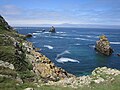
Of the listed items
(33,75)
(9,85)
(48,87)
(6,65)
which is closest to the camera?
(9,85)

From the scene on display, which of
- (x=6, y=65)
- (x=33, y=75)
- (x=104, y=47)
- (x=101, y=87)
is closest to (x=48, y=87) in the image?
(x=101, y=87)

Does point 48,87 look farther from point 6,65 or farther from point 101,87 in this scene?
point 6,65

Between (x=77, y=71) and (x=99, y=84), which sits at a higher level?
(x=99, y=84)

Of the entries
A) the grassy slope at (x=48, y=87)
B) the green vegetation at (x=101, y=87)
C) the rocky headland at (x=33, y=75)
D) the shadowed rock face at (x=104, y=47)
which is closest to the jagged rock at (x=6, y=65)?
the rocky headland at (x=33, y=75)

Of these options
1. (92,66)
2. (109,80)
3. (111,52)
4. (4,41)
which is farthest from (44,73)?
(111,52)

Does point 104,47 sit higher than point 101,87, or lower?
lower

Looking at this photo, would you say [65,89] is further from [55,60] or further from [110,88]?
[55,60]

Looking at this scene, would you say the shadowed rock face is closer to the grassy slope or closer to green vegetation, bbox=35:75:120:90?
green vegetation, bbox=35:75:120:90

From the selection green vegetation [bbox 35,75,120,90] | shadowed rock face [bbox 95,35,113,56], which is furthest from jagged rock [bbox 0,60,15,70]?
shadowed rock face [bbox 95,35,113,56]

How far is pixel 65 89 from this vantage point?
2367 centimetres

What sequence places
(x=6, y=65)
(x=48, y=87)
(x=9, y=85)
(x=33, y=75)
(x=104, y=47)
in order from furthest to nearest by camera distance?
(x=104, y=47) → (x=33, y=75) → (x=6, y=65) → (x=48, y=87) → (x=9, y=85)

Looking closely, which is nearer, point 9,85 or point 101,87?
point 9,85

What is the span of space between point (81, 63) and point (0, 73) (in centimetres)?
4684

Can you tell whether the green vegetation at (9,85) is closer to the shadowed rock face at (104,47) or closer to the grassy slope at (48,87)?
the grassy slope at (48,87)
